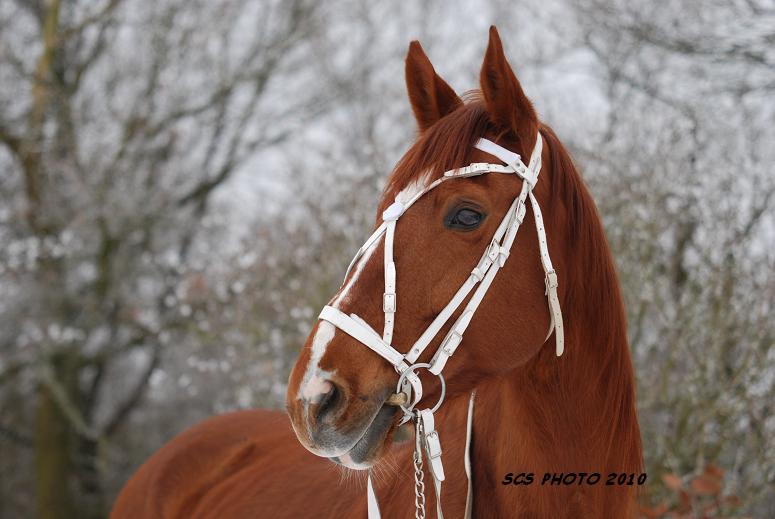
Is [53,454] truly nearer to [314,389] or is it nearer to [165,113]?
[165,113]

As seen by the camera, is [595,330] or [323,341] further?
[595,330]

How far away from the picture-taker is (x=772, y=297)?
13.1 ft

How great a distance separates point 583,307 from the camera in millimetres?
1995

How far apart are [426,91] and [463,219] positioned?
53cm

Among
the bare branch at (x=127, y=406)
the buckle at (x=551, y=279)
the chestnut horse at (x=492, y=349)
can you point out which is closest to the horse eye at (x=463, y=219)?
the chestnut horse at (x=492, y=349)

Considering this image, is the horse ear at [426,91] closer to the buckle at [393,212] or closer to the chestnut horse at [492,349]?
the chestnut horse at [492,349]

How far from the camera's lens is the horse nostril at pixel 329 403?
5.45ft

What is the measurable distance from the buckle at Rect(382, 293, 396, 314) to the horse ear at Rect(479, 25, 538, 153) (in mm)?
579

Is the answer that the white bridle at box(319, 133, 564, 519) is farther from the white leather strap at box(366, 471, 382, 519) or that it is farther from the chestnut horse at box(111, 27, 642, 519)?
the white leather strap at box(366, 471, 382, 519)

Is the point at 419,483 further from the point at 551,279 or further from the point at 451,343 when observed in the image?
the point at 551,279

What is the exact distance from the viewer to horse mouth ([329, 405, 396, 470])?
1747 mm

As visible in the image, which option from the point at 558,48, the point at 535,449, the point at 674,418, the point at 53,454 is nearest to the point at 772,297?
the point at 674,418

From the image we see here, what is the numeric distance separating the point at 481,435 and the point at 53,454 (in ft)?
33.6

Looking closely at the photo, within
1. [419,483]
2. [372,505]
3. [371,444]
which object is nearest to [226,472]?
[372,505]
